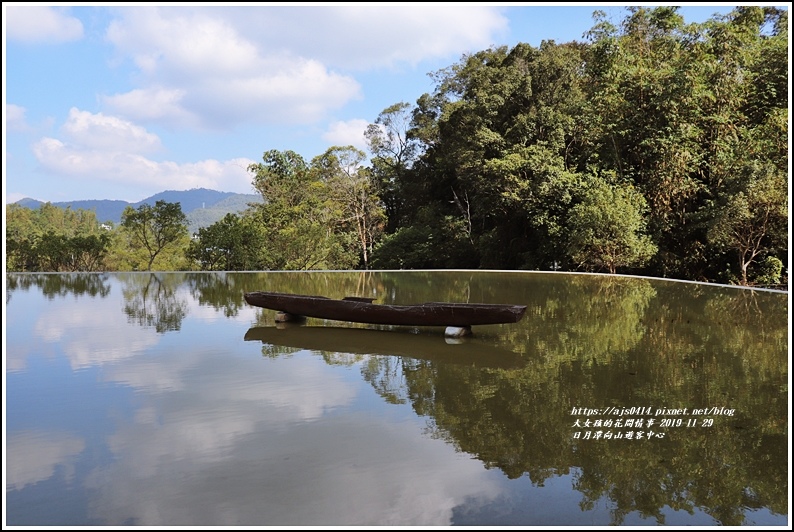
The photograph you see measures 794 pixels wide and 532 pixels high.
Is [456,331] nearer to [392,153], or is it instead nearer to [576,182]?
[576,182]

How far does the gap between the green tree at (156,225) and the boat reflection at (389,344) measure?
11.8m

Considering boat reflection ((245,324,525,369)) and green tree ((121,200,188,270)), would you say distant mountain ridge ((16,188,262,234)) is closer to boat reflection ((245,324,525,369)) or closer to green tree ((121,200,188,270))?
green tree ((121,200,188,270))

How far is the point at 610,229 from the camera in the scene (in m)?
13.1

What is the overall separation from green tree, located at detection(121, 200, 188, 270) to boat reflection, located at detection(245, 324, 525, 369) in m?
11.8

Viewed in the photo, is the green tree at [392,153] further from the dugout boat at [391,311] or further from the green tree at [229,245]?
the dugout boat at [391,311]

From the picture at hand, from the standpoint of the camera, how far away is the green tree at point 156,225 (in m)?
17.4

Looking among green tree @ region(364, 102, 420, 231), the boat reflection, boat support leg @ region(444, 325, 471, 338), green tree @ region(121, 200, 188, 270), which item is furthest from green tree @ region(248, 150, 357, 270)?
boat support leg @ region(444, 325, 471, 338)

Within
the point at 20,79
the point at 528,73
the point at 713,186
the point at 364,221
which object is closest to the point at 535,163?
the point at 528,73

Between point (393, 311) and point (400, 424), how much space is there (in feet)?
9.67

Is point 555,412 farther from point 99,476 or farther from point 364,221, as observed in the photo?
point 364,221

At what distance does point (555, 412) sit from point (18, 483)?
109 inches

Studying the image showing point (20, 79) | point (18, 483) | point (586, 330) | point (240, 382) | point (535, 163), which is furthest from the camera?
point (20, 79)

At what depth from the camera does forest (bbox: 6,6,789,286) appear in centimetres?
1266

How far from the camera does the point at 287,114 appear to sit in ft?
78.2
